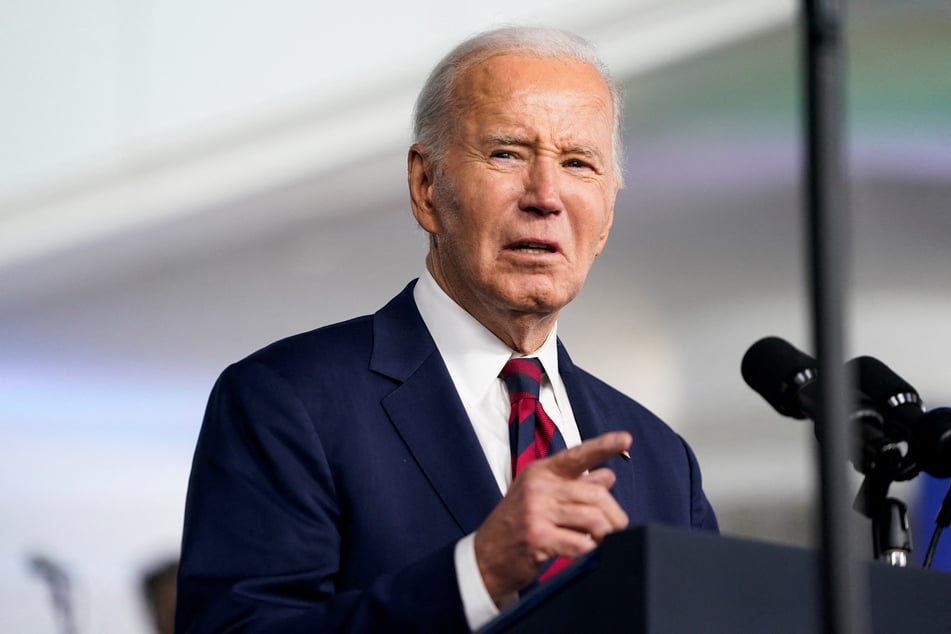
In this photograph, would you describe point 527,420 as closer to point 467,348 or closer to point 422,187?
point 467,348

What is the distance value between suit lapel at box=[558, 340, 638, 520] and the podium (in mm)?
609

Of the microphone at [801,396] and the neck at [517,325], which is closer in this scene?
the microphone at [801,396]

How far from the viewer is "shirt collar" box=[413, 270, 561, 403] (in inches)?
72.3

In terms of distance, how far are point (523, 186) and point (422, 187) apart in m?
0.21

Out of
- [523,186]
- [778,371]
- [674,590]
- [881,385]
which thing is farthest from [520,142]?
[674,590]

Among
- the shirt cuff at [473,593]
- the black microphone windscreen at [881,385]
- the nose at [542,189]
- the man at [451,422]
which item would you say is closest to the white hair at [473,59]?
the man at [451,422]

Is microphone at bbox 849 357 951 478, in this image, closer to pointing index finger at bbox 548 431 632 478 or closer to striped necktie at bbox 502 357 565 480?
striped necktie at bbox 502 357 565 480

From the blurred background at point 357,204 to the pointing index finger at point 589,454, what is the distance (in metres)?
3.52

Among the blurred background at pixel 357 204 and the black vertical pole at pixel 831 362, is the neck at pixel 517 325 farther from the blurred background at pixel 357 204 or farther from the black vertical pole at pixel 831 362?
the blurred background at pixel 357 204

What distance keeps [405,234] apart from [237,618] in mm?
3491

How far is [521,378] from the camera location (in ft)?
6.03

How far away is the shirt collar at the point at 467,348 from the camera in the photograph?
6.03 feet

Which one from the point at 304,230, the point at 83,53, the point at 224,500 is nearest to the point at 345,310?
the point at 304,230

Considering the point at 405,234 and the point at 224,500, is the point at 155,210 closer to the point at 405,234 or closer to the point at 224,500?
the point at 405,234
